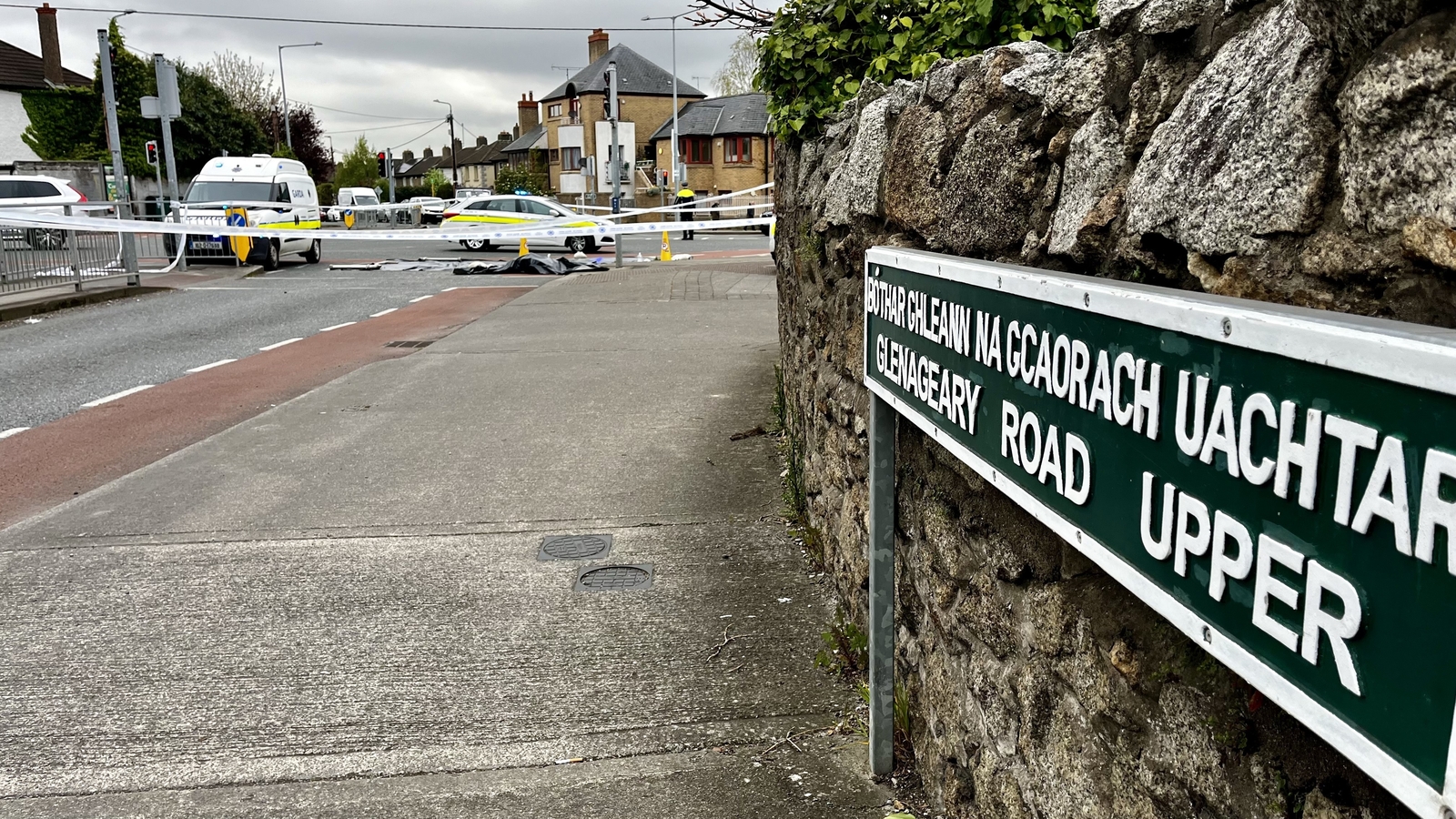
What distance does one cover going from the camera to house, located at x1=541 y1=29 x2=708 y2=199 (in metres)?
79.7

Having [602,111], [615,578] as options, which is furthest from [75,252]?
[602,111]

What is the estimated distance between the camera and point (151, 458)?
7379mm

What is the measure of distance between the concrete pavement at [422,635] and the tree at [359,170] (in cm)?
8101

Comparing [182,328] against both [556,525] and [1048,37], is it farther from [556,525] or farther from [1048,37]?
[1048,37]

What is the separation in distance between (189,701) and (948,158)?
3071 millimetres

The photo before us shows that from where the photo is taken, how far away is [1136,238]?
1893 millimetres

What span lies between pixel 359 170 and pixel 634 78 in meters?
22.0

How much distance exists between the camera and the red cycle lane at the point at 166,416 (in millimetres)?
6898

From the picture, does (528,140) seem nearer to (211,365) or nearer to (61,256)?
(61,256)

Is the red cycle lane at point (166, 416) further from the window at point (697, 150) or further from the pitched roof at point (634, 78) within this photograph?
the pitched roof at point (634, 78)

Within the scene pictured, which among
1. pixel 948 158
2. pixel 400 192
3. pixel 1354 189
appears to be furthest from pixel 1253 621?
pixel 400 192

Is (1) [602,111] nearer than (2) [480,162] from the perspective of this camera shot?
Yes

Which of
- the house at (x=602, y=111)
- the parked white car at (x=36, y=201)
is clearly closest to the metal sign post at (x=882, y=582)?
the parked white car at (x=36, y=201)

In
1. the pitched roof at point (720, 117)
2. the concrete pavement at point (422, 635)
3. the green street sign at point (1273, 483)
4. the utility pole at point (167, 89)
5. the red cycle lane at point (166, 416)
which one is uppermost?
the pitched roof at point (720, 117)
